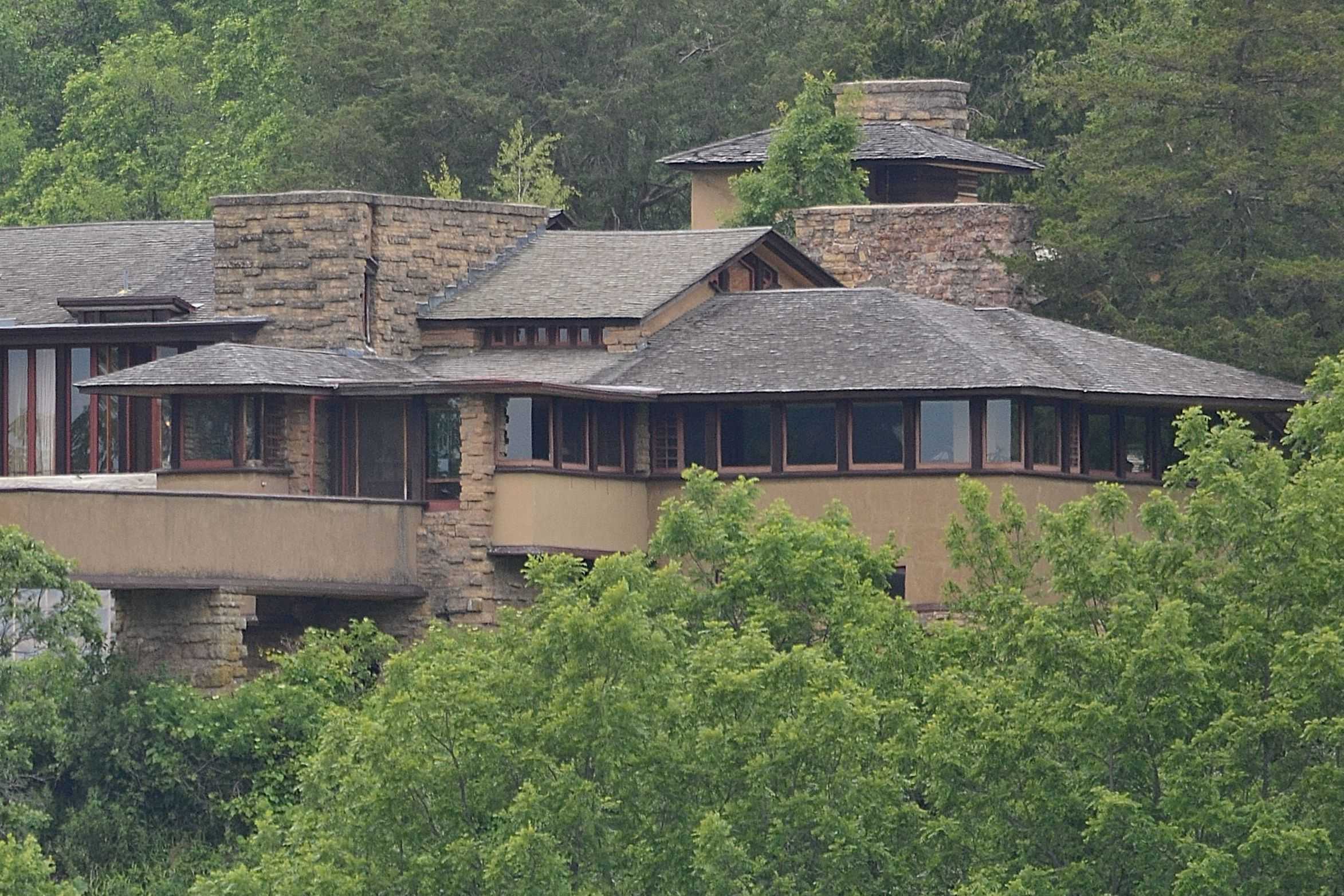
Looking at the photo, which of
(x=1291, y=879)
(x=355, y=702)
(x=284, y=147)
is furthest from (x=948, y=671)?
(x=284, y=147)

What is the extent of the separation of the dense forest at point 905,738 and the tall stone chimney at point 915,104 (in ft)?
75.1

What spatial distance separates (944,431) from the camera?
1946 inches

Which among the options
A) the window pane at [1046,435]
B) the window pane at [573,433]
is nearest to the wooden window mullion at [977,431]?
the window pane at [1046,435]

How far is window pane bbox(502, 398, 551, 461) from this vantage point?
160 feet

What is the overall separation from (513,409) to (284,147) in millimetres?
34949

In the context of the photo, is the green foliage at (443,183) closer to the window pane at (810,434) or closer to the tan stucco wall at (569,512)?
the tan stucco wall at (569,512)

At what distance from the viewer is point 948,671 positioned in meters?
39.8

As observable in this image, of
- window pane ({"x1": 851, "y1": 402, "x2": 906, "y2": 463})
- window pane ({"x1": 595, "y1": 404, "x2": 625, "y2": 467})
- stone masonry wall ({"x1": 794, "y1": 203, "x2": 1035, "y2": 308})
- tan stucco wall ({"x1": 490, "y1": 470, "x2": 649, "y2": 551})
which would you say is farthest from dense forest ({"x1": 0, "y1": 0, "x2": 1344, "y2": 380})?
tan stucco wall ({"x1": 490, "y1": 470, "x2": 649, "y2": 551})

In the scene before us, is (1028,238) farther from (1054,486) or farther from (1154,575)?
(1154,575)

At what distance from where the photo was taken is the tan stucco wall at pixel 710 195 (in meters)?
63.0

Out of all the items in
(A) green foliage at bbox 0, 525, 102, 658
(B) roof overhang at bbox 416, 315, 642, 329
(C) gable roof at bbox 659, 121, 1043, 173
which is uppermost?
(C) gable roof at bbox 659, 121, 1043, 173

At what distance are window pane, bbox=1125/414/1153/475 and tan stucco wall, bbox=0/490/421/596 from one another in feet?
31.6

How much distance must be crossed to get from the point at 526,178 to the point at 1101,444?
69.9ft

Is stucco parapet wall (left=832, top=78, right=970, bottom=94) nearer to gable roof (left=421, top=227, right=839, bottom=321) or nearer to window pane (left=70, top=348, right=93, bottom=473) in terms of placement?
gable roof (left=421, top=227, right=839, bottom=321)
